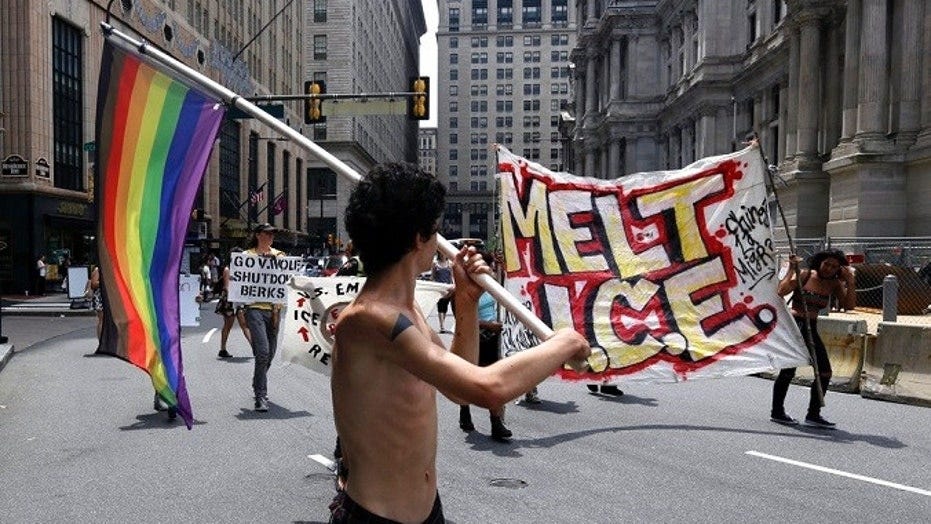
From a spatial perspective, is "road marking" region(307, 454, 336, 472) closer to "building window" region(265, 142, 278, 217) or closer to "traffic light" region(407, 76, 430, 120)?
"traffic light" region(407, 76, 430, 120)

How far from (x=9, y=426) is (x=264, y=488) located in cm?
386

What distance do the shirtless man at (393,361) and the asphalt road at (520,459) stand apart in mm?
3091

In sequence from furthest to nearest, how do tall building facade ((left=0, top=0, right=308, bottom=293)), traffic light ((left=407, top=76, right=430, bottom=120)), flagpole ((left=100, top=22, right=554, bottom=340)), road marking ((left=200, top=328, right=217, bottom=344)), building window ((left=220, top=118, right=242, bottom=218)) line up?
building window ((left=220, top=118, right=242, bottom=218)) → tall building facade ((left=0, top=0, right=308, bottom=293)) → traffic light ((left=407, top=76, right=430, bottom=120)) → road marking ((left=200, top=328, right=217, bottom=344)) → flagpole ((left=100, top=22, right=554, bottom=340))

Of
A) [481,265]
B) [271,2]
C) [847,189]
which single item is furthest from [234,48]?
[481,265]

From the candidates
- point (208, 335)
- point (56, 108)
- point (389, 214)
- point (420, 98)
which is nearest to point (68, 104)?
point (56, 108)

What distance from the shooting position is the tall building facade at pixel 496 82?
165500mm

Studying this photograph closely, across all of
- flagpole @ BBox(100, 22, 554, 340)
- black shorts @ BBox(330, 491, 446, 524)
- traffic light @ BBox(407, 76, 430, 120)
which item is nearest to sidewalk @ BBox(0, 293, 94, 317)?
traffic light @ BBox(407, 76, 430, 120)

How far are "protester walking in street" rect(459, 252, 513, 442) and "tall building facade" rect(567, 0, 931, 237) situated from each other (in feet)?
73.8

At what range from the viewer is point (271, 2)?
229ft

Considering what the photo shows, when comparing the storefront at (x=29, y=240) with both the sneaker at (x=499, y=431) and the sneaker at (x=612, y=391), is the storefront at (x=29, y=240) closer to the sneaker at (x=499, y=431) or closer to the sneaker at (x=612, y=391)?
the sneaker at (x=612, y=391)

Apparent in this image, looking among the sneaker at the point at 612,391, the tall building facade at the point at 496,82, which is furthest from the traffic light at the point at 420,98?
the tall building facade at the point at 496,82

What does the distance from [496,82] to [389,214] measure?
555 ft

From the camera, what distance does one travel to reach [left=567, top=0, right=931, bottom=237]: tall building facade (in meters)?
27.8

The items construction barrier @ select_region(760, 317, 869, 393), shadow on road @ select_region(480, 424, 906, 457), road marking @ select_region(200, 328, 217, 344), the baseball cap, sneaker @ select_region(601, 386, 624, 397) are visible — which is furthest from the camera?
road marking @ select_region(200, 328, 217, 344)
